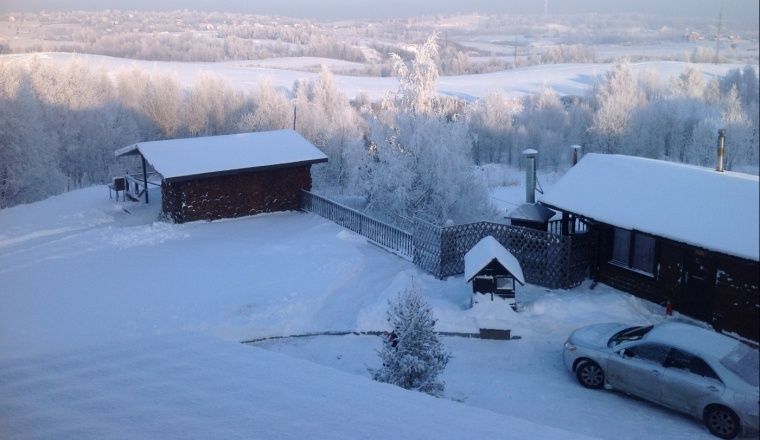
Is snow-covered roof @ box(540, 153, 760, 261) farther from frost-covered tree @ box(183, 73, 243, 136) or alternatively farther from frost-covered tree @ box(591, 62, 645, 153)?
→ frost-covered tree @ box(183, 73, 243, 136)

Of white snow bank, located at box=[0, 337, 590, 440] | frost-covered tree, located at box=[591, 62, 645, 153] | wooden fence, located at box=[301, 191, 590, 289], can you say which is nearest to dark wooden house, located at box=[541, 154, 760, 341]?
frost-covered tree, located at box=[591, 62, 645, 153]

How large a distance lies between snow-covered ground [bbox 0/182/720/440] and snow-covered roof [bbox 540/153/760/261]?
146 centimetres

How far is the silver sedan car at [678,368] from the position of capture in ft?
14.0

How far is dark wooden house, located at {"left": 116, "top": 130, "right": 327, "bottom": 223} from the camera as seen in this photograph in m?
15.4

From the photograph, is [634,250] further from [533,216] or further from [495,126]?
[495,126]

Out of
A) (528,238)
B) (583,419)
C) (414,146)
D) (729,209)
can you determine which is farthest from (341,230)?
(729,209)

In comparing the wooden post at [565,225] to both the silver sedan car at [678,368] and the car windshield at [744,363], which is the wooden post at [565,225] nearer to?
the silver sedan car at [678,368]

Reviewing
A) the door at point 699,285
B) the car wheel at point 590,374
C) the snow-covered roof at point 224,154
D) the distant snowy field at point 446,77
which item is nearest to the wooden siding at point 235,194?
the snow-covered roof at point 224,154

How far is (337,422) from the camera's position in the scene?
19.3 ft

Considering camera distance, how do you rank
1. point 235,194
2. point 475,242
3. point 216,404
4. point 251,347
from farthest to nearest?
1. point 235,194
2. point 475,242
3. point 251,347
4. point 216,404

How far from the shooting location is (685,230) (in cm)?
455

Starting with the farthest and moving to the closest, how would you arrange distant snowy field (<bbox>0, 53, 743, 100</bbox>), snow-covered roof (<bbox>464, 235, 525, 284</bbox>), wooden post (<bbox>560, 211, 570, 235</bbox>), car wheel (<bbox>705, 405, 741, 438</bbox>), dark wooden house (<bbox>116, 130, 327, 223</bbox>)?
dark wooden house (<bbox>116, 130, 327, 223</bbox>) < wooden post (<bbox>560, 211, 570, 235</bbox>) < snow-covered roof (<bbox>464, 235, 525, 284</bbox>) < distant snowy field (<bbox>0, 53, 743, 100</bbox>) < car wheel (<bbox>705, 405, 741, 438</bbox>)

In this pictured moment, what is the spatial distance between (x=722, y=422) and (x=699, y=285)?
1.10m

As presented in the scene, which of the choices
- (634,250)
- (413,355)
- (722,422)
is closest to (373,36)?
(413,355)
